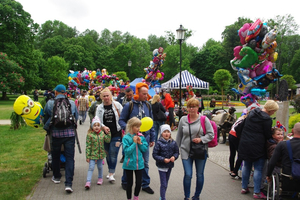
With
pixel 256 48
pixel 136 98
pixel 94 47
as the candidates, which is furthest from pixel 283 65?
pixel 136 98

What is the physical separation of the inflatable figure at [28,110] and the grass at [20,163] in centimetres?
123

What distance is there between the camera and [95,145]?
5.22 meters

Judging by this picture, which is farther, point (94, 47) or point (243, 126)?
point (94, 47)

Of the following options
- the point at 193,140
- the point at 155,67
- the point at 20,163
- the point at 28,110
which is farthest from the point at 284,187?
the point at 155,67

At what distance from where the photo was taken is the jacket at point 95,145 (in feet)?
17.1

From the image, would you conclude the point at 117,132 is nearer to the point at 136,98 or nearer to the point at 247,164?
the point at 136,98

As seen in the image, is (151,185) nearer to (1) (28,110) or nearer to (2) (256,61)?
(1) (28,110)

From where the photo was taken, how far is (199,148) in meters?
4.37

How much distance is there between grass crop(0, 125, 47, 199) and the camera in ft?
16.4

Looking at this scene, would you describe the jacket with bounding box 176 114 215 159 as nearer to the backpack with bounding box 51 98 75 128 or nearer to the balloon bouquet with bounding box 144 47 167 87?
the backpack with bounding box 51 98 75 128

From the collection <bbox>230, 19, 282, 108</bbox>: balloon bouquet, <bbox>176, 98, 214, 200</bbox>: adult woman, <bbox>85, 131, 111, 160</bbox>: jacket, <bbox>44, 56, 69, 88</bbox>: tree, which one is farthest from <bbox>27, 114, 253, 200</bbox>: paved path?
<bbox>44, 56, 69, 88</bbox>: tree

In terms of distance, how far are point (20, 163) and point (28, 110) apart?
2.12 metres

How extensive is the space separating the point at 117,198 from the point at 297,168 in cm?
295

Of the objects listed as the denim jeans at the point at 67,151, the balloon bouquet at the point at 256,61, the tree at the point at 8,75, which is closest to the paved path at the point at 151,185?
the denim jeans at the point at 67,151
